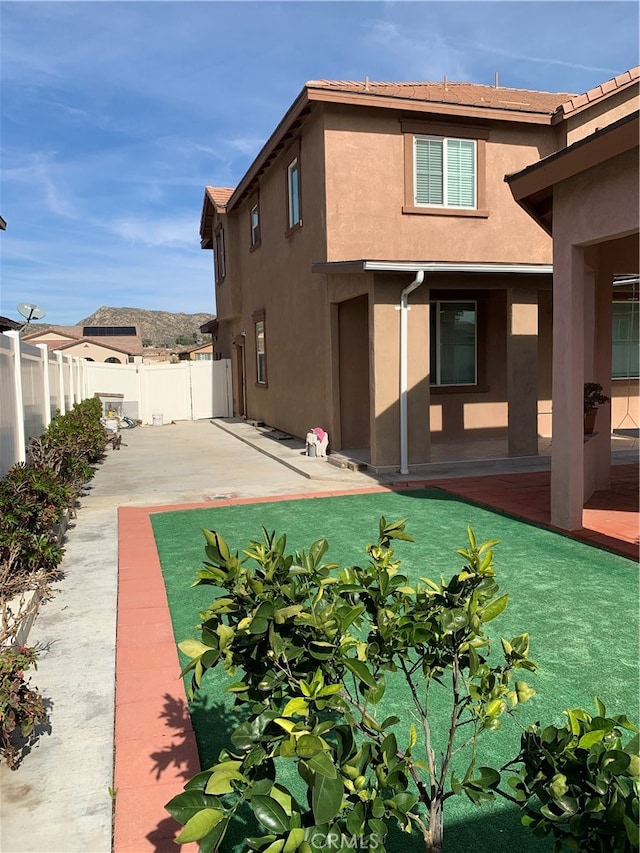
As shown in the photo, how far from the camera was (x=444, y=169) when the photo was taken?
13.1 meters

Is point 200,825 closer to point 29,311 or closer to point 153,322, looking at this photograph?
point 29,311

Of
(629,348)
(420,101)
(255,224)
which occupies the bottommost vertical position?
(629,348)

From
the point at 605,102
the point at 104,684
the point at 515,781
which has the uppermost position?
the point at 605,102

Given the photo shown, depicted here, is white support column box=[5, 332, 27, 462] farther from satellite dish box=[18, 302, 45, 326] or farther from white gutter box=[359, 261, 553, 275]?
satellite dish box=[18, 302, 45, 326]

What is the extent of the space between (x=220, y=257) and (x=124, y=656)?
21695 millimetres

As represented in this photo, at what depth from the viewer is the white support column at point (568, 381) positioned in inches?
269

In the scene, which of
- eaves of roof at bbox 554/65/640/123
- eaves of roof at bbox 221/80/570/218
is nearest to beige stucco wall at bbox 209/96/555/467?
eaves of roof at bbox 221/80/570/218

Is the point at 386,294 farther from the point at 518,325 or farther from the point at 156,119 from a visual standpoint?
the point at 156,119

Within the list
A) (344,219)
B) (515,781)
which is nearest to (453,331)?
(344,219)

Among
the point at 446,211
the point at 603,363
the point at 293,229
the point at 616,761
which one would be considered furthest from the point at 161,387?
the point at 616,761

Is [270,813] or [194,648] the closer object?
[270,813]

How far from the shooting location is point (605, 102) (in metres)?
13.5

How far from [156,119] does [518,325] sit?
8.15 metres

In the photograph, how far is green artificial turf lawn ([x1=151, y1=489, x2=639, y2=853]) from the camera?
128 inches
